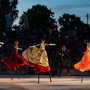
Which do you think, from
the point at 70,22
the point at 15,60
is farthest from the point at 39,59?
the point at 70,22

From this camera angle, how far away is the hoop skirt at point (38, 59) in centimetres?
1723

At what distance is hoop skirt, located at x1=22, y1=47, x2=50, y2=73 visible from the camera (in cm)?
1723

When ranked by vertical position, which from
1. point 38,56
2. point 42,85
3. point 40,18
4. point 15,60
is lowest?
point 42,85

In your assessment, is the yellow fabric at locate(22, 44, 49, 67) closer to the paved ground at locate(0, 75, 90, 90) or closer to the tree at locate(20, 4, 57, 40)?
the paved ground at locate(0, 75, 90, 90)

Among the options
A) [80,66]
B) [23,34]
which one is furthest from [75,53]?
[80,66]

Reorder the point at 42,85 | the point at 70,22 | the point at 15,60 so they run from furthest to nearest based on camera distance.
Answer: the point at 70,22, the point at 15,60, the point at 42,85

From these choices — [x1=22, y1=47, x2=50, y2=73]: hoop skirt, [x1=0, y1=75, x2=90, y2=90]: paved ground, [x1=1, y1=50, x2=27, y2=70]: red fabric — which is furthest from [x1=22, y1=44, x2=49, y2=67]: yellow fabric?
[x1=0, y1=75, x2=90, y2=90]: paved ground

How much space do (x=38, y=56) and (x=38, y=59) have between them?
0.41 feet

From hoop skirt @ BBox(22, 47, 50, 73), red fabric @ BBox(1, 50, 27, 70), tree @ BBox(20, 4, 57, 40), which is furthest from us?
tree @ BBox(20, 4, 57, 40)

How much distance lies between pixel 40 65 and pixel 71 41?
14.1m

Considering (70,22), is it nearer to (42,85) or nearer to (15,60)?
(15,60)

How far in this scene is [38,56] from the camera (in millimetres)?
17328

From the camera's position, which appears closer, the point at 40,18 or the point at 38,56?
the point at 38,56

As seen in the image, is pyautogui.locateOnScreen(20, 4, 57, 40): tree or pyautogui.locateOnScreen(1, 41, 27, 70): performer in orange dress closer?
pyautogui.locateOnScreen(1, 41, 27, 70): performer in orange dress
